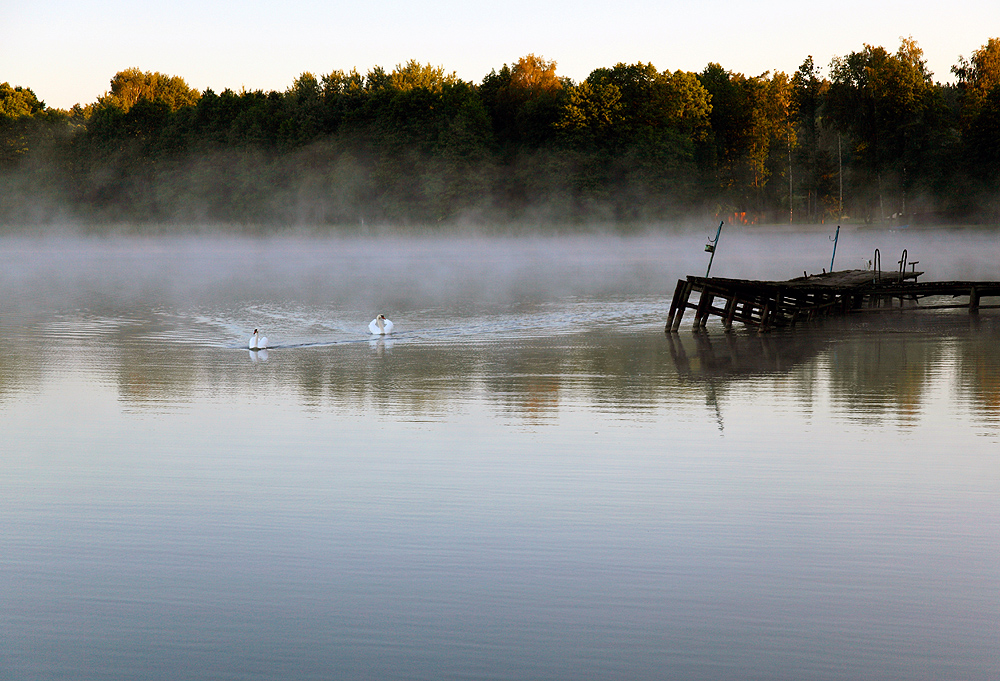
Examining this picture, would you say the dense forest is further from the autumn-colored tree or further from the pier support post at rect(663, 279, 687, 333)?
the pier support post at rect(663, 279, 687, 333)

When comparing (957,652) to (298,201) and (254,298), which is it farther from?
(298,201)

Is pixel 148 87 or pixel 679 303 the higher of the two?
pixel 148 87

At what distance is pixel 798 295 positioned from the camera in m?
24.2

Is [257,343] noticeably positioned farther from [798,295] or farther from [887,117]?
[887,117]

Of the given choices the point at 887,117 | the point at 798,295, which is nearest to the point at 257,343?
the point at 798,295

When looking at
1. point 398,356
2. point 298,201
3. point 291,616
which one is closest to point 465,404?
point 398,356

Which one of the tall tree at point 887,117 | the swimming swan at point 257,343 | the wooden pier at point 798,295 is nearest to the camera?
the swimming swan at point 257,343

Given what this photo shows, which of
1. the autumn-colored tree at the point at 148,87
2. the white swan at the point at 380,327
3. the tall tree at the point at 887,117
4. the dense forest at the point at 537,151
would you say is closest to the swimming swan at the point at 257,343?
the white swan at the point at 380,327

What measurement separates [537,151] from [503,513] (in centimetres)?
8169

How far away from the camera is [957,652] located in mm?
5289

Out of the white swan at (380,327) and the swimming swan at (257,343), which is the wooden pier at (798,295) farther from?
the swimming swan at (257,343)

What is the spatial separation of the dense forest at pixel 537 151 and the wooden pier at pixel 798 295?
55.7 meters

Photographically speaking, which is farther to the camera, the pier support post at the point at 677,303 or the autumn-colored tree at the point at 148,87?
the autumn-colored tree at the point at 148,87

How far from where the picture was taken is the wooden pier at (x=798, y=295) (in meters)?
21.9
